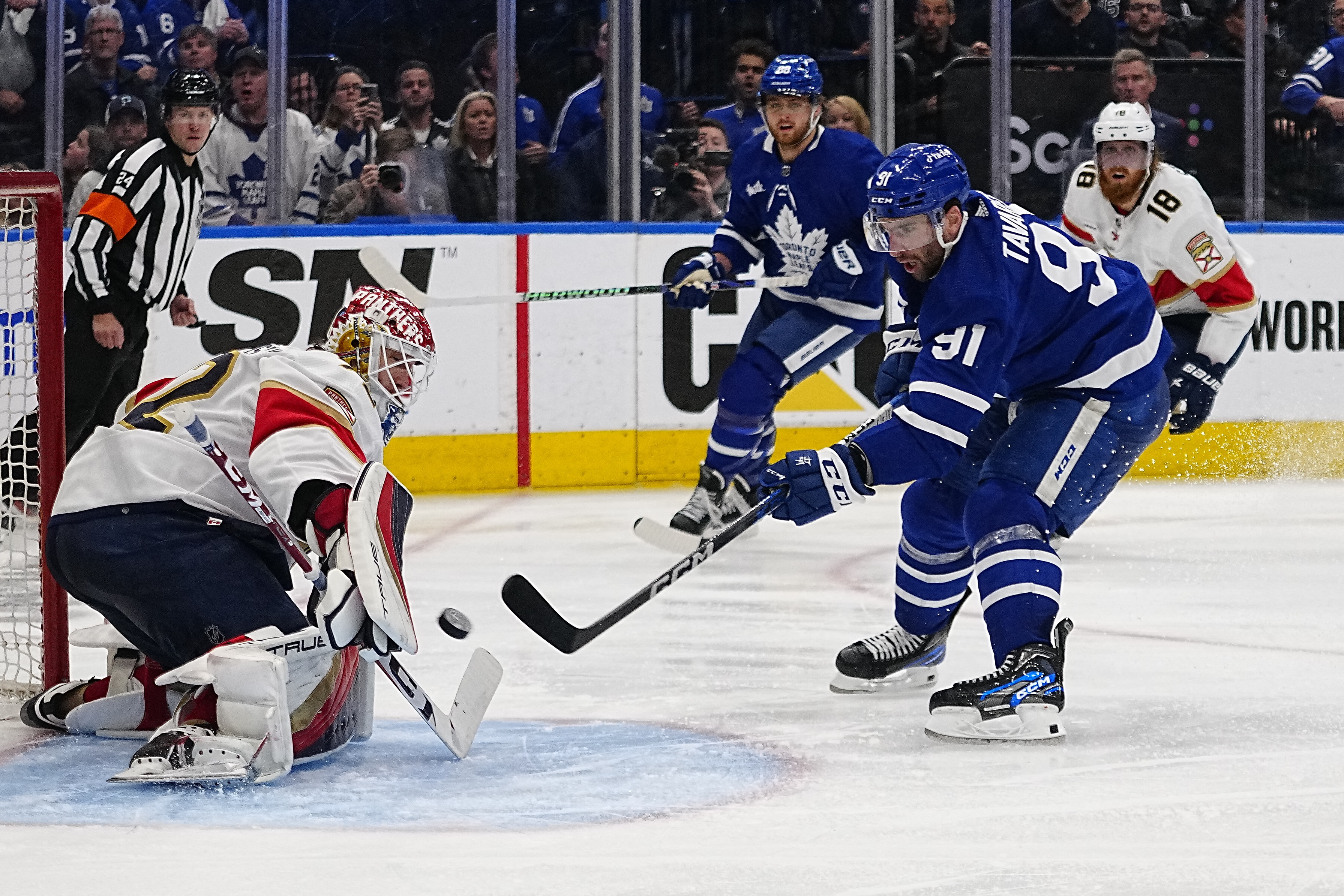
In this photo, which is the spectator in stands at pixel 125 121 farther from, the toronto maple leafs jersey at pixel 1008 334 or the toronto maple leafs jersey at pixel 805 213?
the toronto maple leafs jersey at pixel 1008 334

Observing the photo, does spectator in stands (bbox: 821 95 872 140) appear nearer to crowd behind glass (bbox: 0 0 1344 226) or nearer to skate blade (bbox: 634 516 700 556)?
crowd behind glass (bbox: 0 0 1344 226)

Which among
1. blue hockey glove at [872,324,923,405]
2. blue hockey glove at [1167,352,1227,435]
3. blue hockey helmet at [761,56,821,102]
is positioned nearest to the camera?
blue hockey glove at [872,324,923,405]

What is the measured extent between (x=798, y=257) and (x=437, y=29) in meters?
1.69

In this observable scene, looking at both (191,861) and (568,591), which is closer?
(191,861)

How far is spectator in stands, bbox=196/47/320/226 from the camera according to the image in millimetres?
5734

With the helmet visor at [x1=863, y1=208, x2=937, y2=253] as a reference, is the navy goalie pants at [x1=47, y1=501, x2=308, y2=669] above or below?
below

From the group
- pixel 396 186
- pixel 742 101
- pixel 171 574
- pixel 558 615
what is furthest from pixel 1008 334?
pixel 742 101

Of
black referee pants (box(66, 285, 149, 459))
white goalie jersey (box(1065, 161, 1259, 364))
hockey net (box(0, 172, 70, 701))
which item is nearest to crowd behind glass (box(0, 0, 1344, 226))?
black referee pants (box(66, 285, 149, 459))

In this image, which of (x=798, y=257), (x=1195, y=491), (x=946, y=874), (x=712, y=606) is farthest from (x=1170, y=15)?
(x=946, y=874)

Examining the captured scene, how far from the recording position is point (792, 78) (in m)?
4.82

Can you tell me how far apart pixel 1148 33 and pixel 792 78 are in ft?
7.12

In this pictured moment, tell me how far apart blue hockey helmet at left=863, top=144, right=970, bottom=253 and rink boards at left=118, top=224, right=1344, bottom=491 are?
3233mm

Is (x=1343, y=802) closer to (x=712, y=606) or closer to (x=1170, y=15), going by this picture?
(x=712, y=606)

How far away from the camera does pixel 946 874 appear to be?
2012mm
